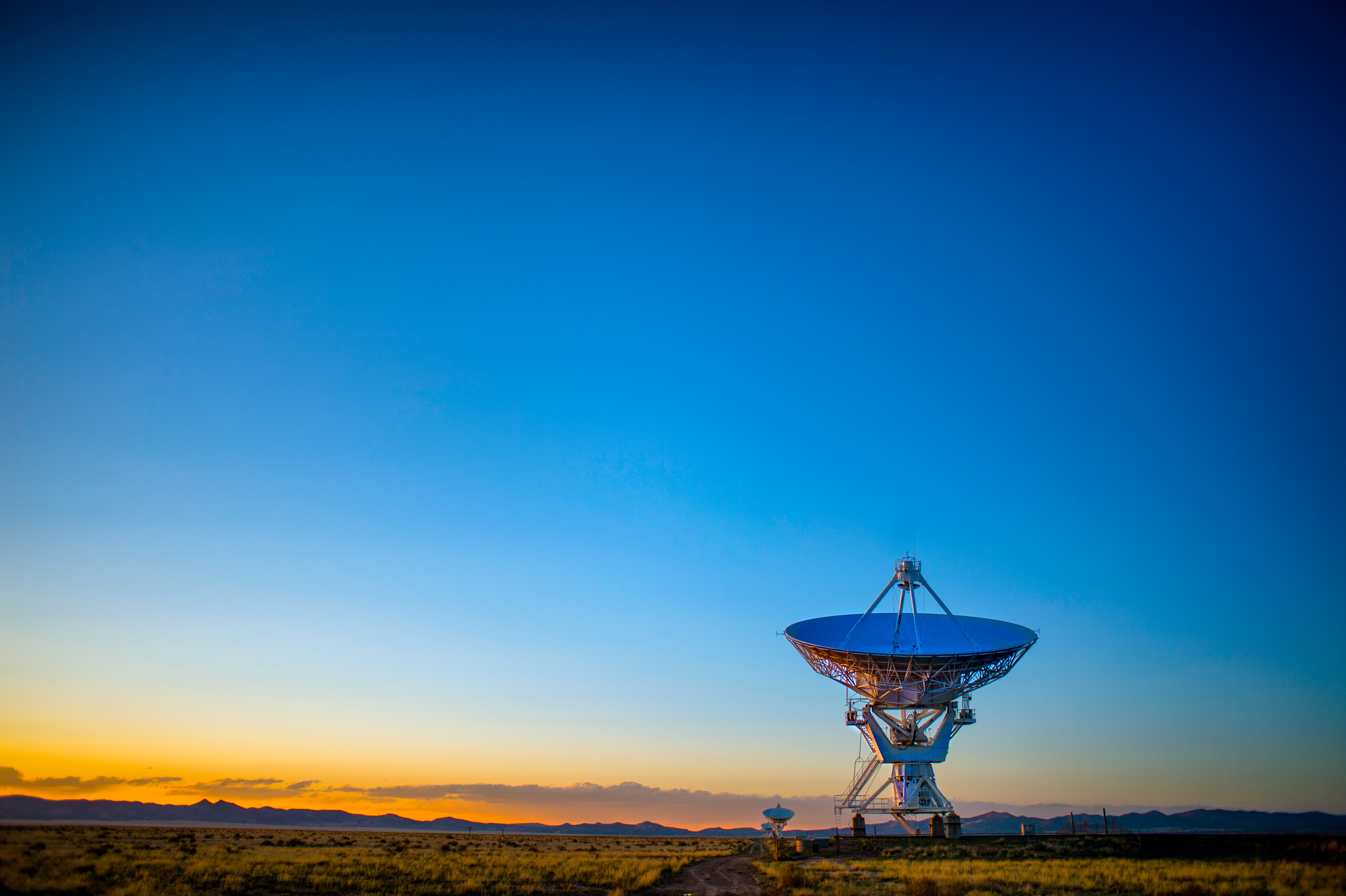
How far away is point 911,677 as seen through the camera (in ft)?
162

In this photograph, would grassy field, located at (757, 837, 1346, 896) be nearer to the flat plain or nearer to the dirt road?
the flat plain

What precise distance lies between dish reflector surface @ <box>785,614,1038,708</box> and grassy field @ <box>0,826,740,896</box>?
12.4 metres

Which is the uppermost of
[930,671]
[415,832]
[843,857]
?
[930,671]

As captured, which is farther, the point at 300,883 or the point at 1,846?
the point at 1,846

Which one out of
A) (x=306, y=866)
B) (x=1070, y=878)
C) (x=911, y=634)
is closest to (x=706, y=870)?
(x=1070, y=878)

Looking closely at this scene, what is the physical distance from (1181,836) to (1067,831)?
9.45 meters

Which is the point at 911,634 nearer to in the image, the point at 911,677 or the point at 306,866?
the point at 911,677

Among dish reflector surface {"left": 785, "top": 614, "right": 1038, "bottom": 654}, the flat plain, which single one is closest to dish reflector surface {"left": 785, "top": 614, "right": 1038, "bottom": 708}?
dish reflector surface {"left": 785, "top": 614, "right": 1038, "bottom": 654}

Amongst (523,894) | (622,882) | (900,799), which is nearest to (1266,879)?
(622,882)

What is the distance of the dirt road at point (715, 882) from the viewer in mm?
27672

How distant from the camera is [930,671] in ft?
160

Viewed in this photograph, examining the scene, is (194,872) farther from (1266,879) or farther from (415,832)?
(415,832)

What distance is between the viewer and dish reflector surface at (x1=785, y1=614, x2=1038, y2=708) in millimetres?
48344

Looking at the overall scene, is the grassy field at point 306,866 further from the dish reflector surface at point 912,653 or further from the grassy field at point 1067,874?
the dish reflector surface at point 912,653
